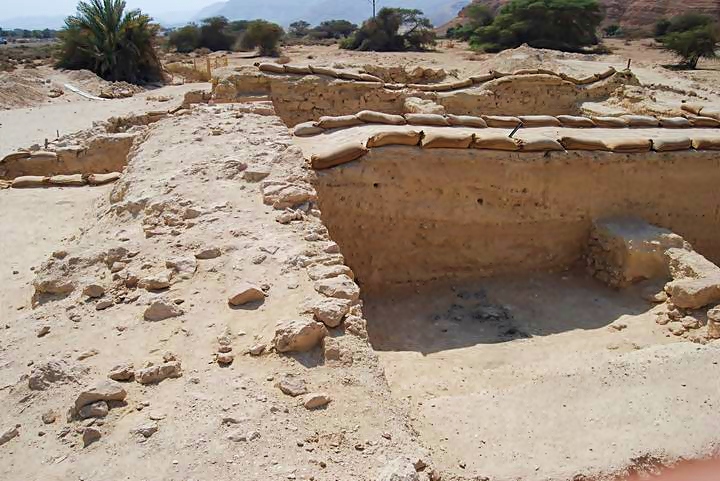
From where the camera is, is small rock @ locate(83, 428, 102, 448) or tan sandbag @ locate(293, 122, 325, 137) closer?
small rock @ locate(83, 428, 102, 448)

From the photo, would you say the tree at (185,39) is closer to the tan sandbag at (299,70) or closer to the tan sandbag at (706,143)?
the tan sandbag at (299,70)

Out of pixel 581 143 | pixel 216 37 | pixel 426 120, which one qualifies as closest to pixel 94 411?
pixel 426 120

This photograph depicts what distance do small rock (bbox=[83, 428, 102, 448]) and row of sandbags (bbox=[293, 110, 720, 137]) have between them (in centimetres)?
432

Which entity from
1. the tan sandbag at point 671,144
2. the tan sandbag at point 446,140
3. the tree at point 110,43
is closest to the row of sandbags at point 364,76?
the tan sandbag at point 446,140

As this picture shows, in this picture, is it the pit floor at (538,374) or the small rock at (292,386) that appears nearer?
the small rock at (292,386)

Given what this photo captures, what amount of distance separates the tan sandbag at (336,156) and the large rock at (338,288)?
1989mm

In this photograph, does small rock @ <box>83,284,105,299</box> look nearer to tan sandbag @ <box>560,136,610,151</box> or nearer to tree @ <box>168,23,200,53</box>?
tan sandbag @ <box>560,136,610,151</box>

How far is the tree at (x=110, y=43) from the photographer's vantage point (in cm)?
1831

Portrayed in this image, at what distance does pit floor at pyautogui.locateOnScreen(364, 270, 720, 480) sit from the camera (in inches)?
130

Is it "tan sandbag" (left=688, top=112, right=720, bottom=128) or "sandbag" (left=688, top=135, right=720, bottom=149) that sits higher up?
"tan sandbag" (left=688, top=112, right=720, bottom=128)

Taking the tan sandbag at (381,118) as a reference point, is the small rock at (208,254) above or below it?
below

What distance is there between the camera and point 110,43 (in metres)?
18.5

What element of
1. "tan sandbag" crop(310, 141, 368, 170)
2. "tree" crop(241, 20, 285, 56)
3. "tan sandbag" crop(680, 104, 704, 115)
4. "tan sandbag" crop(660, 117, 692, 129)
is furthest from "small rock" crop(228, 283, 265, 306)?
"tree" crop(241, 20, 285, 56)

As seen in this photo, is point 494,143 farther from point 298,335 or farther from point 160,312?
point 160,312
